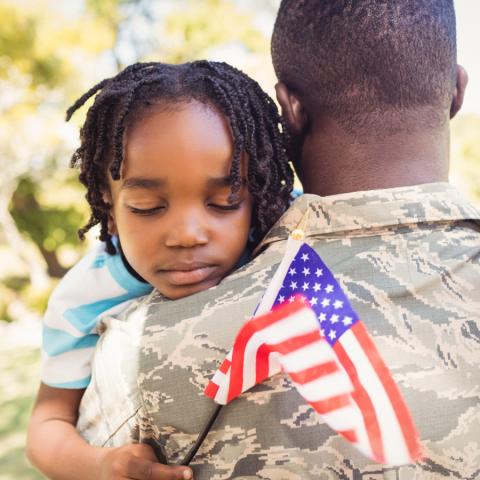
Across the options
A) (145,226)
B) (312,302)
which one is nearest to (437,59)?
(312,302)

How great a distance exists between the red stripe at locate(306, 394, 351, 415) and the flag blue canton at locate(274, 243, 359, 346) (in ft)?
0.41

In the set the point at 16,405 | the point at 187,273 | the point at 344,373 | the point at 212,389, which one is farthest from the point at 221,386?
the point at 16,405

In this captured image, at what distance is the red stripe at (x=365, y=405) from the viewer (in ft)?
3.92

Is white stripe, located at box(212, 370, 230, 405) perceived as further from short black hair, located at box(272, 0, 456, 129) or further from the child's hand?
short black hair, located at box(272, 0, 456, 129)

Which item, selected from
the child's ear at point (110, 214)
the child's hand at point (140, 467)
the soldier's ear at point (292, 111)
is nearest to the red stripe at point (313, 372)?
the child's hand at point (140, 467)

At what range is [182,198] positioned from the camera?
5.76 feet

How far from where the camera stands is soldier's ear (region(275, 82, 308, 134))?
5.96 feet

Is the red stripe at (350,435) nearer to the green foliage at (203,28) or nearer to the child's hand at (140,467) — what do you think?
the child's hand at (140,467)

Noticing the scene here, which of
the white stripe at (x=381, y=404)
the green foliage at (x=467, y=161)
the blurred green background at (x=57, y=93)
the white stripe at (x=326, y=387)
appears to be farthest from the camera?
the blurred green background at (x=57, y=93)

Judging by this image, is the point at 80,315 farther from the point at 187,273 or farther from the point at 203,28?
the point at 203,28

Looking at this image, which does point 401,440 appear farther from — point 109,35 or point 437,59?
point 109,35

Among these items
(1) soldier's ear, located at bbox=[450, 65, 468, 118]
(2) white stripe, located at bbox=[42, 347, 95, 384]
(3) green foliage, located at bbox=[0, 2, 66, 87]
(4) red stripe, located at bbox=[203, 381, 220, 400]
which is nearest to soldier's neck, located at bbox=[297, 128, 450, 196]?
(1) soldier's ear, located at bbox=[450, 65, 468, 118]

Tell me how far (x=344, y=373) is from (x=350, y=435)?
14 cm

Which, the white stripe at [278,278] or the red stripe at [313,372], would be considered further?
the white stripe at [278,278]
